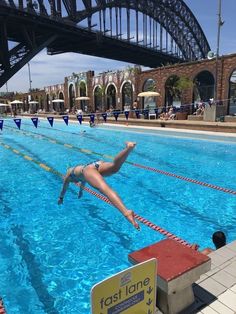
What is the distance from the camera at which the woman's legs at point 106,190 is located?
340 centimetres

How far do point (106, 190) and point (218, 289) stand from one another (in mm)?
1676

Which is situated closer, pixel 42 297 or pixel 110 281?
pixel 110 281

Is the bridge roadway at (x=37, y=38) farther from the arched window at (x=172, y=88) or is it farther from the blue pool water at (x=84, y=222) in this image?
the blue pool water at (x=84, y=222)

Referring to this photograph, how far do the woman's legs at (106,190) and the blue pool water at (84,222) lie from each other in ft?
5.29

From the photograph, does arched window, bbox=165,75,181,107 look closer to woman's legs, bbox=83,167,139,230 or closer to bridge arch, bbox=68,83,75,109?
bridge arch, bbox=68,83,75,109

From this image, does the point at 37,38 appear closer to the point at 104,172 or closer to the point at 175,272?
the point at 104,172

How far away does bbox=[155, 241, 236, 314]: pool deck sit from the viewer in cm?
298

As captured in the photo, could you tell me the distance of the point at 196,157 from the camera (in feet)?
41.4

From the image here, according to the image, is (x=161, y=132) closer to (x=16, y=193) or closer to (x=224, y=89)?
(x=224, y=89)

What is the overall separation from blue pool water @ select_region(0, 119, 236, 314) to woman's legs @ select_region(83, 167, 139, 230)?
1.61m

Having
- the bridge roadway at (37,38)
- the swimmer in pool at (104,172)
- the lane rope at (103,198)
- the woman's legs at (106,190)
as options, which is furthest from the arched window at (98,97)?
the woman's legs at (106,190)

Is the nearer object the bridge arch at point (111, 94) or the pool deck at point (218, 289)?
the pool deck at point (218, 289)

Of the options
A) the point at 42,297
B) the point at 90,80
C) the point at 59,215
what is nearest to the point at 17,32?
the point at 90,80

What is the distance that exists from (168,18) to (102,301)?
75.9 meters
